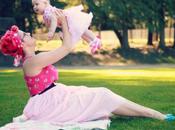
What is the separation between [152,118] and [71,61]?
30727 mm

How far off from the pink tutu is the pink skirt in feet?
2.41

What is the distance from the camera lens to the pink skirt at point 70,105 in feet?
22.7

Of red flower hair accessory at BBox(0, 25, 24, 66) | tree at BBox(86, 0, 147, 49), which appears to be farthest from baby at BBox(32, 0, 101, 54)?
tree at BBox(86, 0, 147, 49)

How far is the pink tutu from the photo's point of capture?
7.21 m

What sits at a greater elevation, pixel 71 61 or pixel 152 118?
pixel 152 118

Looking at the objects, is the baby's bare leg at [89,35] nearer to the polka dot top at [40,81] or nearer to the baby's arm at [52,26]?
the baby's arm at [52,26]

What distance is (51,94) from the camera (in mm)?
7020

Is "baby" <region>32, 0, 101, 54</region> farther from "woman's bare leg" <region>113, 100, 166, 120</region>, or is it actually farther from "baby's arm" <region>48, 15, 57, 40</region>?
"woman's bare leg" <region>113, 100, 166, 120</region>

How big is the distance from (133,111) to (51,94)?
1.21 m

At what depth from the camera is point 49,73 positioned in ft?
23.4

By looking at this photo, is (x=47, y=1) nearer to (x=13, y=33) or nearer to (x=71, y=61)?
(x=13, y=33)

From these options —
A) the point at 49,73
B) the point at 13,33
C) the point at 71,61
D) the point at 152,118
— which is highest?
the point at 13,33

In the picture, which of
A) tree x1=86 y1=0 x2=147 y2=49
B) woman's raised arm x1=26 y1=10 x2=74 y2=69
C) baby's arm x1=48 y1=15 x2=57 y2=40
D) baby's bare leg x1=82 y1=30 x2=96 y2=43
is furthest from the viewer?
tree x1=86 y1=0 x2=147 y2=49

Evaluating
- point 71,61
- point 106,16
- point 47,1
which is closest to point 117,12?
point 106,16
